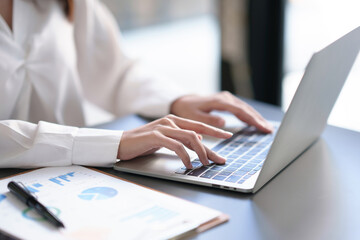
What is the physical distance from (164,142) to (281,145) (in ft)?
0.69

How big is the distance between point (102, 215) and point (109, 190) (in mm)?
96

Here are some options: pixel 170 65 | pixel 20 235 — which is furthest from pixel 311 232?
pixel 170 65

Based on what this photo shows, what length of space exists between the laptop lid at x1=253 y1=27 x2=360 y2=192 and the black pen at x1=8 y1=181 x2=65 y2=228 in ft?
1.04

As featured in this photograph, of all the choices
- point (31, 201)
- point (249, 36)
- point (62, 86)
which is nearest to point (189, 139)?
point (31, 201)

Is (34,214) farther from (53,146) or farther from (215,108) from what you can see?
(215,108)

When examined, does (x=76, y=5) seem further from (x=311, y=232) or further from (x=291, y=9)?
(x=291, y=9)

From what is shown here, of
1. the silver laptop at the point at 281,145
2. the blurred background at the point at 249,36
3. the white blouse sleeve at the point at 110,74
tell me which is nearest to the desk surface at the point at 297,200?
the silver laptop at the point at 281,145

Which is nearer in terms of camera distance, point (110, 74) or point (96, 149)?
point (96, 149)

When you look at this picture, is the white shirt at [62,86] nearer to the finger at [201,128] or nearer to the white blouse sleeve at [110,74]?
the white blouse sleeve at [110,74]

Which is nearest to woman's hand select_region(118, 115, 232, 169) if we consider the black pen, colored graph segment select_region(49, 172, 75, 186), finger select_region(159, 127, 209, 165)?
finger select_region(159, 127, 209, 165)

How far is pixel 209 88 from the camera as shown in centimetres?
327

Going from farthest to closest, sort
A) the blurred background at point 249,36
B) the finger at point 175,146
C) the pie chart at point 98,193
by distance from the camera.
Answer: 1. the blurred background at point 249,36
2. the finger at point 175,146
3. the pie chart at point 98,193

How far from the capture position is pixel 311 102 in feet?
2.71

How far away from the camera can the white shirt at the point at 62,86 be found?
898 millimetres
